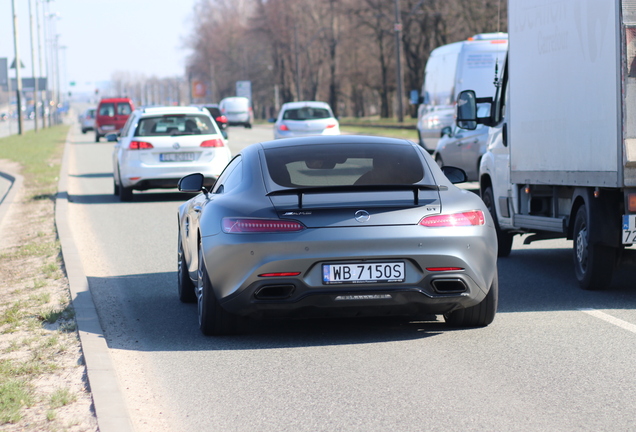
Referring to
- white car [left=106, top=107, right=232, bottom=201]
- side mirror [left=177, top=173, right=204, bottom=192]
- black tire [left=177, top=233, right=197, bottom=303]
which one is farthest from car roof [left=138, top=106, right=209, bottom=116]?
side mirror [left=177, top=173, right=204, bottom=192]

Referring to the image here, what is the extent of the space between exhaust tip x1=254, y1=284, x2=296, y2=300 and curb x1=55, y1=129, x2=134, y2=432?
0.96 m

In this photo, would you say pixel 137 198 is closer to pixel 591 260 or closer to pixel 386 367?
pixel 591 260

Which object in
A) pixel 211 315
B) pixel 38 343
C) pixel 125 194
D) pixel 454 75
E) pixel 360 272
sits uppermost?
pixel 454 75

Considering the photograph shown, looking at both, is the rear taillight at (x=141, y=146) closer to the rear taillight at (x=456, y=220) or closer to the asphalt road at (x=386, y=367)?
the asphalt road at (x=386, y=367)

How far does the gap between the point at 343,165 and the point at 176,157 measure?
12323 millimetres

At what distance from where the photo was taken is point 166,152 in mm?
19219

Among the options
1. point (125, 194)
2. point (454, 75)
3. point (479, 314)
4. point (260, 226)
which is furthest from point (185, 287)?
point (454, 75)

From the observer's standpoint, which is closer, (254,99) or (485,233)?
(485,233)

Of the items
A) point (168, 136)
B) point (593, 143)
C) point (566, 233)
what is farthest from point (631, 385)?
point (168, 136)

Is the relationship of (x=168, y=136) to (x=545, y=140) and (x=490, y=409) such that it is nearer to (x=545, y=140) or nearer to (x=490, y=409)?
(x=545, y=140)

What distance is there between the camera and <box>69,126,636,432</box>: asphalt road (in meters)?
5.13

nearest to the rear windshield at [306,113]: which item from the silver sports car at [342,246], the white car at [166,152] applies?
the white car at [166,152]

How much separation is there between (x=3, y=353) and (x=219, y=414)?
1985 mm

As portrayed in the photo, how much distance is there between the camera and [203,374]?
6.13 meters
